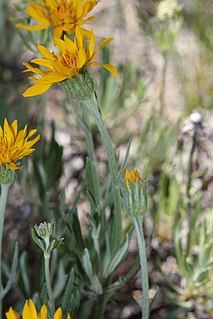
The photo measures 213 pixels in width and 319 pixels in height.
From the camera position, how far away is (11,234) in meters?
2.30

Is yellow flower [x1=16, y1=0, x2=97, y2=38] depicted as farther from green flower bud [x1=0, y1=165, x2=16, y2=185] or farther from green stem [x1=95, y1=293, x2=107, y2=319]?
green stem [x1=95, y1=293, x2=107, y2=319]

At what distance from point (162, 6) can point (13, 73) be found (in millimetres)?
1022

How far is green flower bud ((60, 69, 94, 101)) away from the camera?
127 cm

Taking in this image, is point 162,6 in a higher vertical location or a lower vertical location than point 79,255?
higher

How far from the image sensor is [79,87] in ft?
4.17

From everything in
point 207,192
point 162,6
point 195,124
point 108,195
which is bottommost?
point 207,192

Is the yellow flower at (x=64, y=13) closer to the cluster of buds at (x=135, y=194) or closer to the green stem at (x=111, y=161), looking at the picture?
the green stem at (x=111, y=161)

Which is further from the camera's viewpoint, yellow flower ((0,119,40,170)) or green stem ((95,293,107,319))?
green stem ((95,293,107,319))

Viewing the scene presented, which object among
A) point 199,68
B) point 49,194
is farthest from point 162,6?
point 49,194

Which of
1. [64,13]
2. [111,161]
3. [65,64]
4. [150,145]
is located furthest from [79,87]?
[150,145]

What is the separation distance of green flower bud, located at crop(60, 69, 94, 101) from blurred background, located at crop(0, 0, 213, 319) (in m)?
0.19

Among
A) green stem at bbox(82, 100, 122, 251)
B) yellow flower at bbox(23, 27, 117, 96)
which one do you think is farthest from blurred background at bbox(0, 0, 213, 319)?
yellow flower at bbox(23, 27, 117, 96)

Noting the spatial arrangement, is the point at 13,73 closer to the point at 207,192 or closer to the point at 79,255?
the point at 207,192

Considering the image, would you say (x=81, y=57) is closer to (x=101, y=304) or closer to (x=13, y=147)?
(x=13, y=147)
